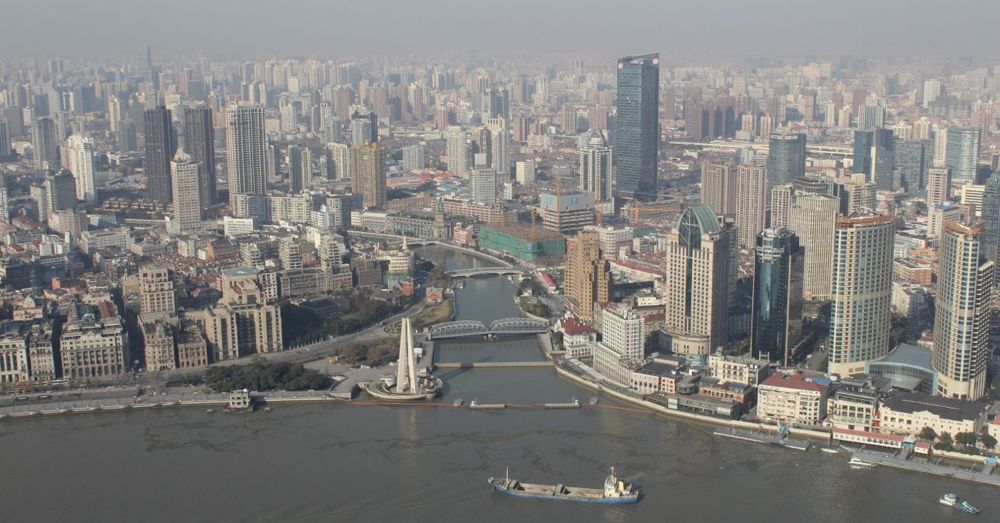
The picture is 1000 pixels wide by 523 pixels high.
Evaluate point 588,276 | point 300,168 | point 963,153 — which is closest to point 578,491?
point 588,276

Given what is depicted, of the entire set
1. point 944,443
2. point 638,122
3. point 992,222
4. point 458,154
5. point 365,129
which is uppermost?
point 638,122

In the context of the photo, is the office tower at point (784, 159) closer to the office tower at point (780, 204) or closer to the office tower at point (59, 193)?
the office tower at point (780, 204)

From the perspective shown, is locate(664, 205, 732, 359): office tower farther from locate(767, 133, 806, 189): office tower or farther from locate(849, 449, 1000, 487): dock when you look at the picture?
locate(767, 133, 806, 189): office tower

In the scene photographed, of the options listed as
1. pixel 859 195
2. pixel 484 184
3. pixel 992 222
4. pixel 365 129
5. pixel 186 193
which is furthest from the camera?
pixel 365 129

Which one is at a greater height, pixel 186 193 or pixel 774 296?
pixel 186 193

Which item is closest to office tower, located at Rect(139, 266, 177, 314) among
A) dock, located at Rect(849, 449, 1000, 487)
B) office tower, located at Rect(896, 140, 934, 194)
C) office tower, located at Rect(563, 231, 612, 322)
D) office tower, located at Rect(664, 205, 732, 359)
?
office tower, located at Rect(563, 231, 612, 322)

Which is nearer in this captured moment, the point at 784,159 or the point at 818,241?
the point at 818,241

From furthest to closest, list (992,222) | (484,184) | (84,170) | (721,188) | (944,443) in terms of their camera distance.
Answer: (84,170), (484,184), (721,188), (992,222), (944,443)

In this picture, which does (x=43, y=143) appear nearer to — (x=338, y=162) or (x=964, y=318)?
(x=338, y=162)
